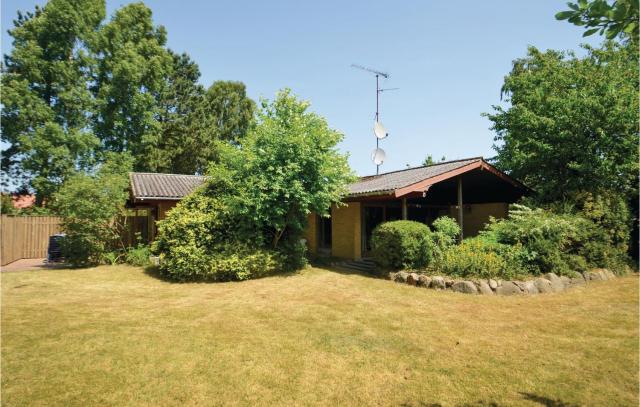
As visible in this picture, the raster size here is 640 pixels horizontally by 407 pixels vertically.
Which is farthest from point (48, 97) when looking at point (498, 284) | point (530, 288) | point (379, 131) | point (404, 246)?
point (530, 288)

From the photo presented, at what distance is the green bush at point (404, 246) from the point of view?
10.8 m

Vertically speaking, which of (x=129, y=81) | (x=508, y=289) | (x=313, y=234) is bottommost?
(x=508, y=289)

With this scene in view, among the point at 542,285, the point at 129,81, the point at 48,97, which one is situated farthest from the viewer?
the point at 129,81

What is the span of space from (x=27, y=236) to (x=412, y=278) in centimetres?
1886

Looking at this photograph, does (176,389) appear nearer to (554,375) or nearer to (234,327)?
(234,327)

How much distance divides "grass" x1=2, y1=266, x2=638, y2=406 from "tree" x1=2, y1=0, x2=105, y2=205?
16788mm

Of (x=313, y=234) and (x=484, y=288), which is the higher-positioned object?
(x=313, y=234)

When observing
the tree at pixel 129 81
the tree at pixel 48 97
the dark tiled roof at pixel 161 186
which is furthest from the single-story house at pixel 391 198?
the tree at pixel 129 81

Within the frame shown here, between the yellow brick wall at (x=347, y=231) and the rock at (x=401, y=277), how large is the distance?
3477 mm

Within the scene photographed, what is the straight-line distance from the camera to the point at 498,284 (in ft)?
30.1

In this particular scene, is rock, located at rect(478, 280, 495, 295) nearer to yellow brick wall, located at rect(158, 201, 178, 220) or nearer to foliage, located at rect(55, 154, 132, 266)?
yellow brick wall, located at rect(158, 201, 178, 220)

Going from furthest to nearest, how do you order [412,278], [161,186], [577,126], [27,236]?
[27,236] < [161,186] < [577,126] < [412,278]

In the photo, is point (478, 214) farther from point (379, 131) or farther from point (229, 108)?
point (229, 108)

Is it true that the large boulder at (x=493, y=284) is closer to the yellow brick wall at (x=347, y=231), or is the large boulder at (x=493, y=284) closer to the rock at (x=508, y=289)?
the rock at (x=508, y=289)
